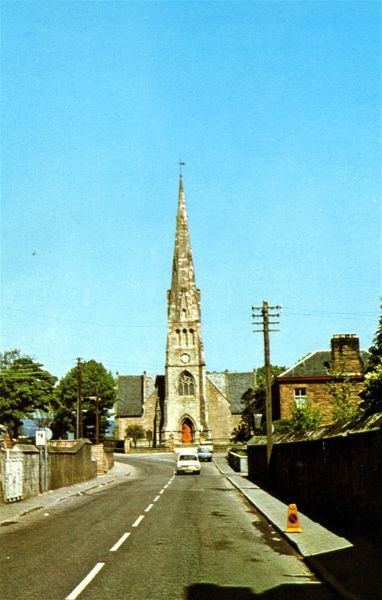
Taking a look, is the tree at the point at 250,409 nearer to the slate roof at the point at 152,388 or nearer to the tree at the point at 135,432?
the slate roof at the point at 152,388

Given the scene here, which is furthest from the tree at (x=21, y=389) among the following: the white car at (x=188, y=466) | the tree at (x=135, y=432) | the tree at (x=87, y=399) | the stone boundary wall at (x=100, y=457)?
the white car at (x=188, y=466)

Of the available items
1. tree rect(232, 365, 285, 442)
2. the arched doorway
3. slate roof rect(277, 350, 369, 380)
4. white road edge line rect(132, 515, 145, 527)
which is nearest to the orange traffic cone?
white road edge line rect(132, 515, 145, 527)

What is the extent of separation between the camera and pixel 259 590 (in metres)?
9.04

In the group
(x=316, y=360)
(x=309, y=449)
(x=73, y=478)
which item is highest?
(x=316, y=360)

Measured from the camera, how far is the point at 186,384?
90.0 m

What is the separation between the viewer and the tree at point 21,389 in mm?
78125

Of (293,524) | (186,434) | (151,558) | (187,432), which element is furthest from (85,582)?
(186,434)

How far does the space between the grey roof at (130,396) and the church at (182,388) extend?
0.57 ft

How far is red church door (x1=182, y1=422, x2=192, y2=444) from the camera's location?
8956cm

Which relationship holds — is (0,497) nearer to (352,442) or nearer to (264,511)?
(264,511)

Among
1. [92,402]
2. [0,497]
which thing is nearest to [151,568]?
[0,497]

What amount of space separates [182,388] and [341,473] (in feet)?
247

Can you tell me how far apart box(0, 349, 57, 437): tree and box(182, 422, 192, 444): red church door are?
58.5 feet

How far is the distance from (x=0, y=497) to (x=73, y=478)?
1399cm
